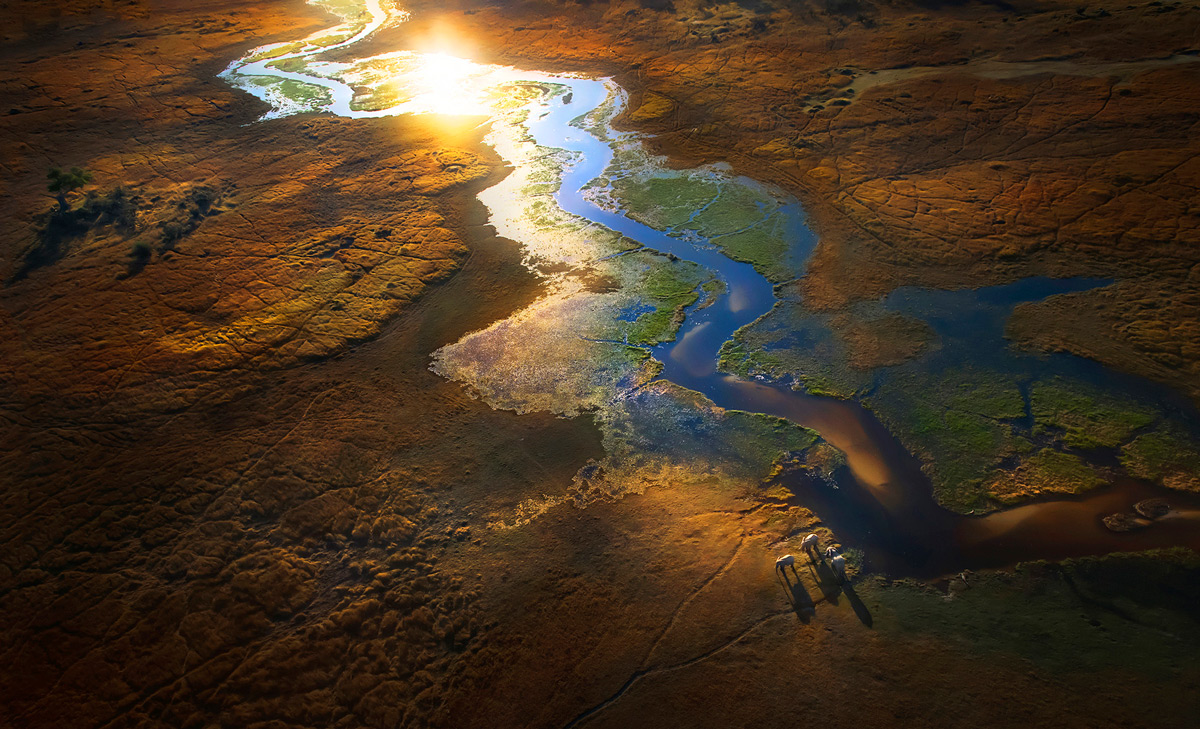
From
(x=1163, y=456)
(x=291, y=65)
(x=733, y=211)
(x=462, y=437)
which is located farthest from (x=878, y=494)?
(x=291, y=65)

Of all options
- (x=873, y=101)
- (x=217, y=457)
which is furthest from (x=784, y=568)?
(x=873, y=101)

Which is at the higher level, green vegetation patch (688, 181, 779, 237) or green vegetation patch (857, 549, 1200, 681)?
green vegetation patch (688, 181, 779, 237)

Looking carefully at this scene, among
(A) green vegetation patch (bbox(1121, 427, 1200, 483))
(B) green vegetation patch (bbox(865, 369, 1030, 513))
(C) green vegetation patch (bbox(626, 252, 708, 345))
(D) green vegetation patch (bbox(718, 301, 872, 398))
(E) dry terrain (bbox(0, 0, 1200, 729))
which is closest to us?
(E) dry terrain (bbox(0, 0, 1200, 729))

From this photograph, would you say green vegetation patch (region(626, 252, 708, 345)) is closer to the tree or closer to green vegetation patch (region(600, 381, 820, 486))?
green vegetation patch (region(600, 381, 820, 486))

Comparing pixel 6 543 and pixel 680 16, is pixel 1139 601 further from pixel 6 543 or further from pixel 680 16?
pixel 680 16

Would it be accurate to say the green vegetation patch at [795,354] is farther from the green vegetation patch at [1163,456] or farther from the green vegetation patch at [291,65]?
the green vegetation patch at [291,65]

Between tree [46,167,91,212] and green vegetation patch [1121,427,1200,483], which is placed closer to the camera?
green vegetation patch [1121,427,1200,483]

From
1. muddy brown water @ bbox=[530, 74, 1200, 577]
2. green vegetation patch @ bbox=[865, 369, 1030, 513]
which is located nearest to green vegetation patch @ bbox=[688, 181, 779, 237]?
muddy brown water @ bbox=[530, 74, 1200, 577]

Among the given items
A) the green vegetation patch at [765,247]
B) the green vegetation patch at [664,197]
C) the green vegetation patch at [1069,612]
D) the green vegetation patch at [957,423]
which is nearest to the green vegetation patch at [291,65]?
the green vegetation patch at [664,197]
